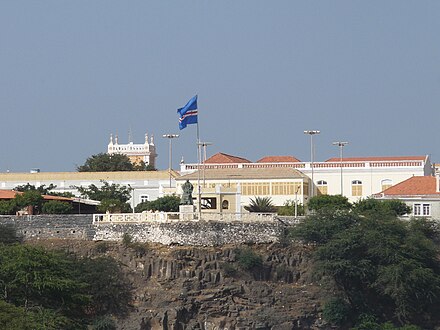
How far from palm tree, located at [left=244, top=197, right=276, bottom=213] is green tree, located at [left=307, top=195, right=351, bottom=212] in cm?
229

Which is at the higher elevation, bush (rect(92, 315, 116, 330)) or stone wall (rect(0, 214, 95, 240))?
stone wall (rect(0, 214, 95, 240))

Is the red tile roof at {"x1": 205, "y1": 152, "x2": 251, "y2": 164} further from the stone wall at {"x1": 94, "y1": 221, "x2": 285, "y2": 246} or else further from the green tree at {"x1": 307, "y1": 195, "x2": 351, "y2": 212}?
the stone wall at {"x1": 94, "y1": 221, "x2": 285, "y2": 246}

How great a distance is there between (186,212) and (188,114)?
5757 mm

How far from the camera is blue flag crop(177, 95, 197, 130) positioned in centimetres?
9075

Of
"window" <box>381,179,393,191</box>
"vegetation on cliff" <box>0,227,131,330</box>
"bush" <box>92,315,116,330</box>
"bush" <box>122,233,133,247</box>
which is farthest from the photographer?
"window" <box>381,179,393,191</box>

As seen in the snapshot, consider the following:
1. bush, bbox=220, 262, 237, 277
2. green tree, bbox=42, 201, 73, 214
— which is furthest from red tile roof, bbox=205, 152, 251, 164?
bush, bbox=220, 262, 237, 277

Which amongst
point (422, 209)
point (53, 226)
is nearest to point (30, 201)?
point (53, 226)

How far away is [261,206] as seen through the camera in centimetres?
9988

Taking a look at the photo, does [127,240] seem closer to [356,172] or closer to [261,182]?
[261,182]

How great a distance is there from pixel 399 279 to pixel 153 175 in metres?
34.2

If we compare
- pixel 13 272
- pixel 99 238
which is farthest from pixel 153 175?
pixel 13 272

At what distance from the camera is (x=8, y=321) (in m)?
57.4

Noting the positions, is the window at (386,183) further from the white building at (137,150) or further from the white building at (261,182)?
the white building at (137,150)

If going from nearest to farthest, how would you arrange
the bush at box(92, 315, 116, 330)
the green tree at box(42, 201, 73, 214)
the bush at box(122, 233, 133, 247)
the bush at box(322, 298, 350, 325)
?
the bush at box(92, 315, 116, 330) < the bush at box(322, 298, 350, 325) < the bush at box(122, 233, 133, 247) < the green tree at box(42, 201, 73, 214)
